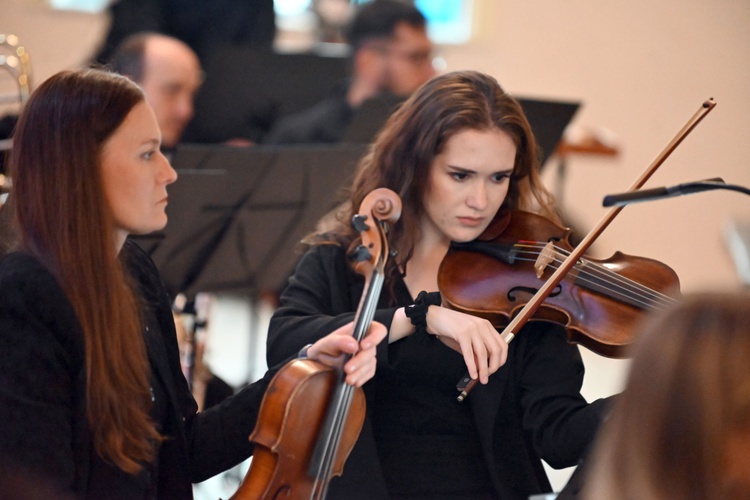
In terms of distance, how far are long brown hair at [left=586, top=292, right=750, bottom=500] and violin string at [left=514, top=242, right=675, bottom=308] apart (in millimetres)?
853

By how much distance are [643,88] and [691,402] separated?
18.6ft

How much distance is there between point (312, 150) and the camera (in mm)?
2582

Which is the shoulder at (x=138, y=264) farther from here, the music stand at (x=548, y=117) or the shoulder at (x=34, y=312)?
the music stand at (x=548, y=117)

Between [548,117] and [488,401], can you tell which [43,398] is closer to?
[488,401]

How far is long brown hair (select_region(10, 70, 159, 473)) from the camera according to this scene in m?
1.38

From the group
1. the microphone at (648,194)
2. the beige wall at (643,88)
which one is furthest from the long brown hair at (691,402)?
the beige wall at (643,88)

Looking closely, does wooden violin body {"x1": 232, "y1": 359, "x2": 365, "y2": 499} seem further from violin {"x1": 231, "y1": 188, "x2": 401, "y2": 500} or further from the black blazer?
the black blazer

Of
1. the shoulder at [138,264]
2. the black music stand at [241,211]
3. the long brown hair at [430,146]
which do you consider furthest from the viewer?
the black music stand at [241,211]

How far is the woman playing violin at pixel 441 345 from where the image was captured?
5.67ft

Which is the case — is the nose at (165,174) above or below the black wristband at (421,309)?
above

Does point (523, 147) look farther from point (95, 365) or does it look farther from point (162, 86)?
point (162, 86)

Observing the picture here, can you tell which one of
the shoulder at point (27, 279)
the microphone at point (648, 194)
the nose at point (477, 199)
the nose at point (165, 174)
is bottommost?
the shoulder at point (27, 279)

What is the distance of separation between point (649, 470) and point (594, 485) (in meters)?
0.08

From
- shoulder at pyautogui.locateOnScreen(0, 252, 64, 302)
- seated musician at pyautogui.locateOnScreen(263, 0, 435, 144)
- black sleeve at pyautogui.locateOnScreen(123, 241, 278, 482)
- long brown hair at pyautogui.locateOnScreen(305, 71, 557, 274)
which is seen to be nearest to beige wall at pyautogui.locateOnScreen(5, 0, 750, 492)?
seated musician at pyautogui.locateOnScreen(263, 0, 435, 144)
